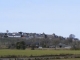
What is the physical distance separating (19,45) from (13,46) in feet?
37.9

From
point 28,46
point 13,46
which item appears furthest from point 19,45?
point 28,46

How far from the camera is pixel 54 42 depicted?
159 meters

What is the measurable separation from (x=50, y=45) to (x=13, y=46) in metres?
34.4

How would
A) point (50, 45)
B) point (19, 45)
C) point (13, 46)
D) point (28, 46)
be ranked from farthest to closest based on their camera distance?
point (50, 45)
point (28, 46)
point (13, 46)
point (19, 45)

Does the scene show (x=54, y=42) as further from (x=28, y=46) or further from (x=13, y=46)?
(x=13, y=46)

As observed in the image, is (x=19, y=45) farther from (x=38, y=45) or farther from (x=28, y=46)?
(x=38, y=45)

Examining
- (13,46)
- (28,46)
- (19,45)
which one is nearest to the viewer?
(19,45)

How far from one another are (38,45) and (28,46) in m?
9.68

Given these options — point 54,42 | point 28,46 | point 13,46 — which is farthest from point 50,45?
point 13,46

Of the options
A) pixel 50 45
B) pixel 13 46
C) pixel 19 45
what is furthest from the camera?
pixel 50 45

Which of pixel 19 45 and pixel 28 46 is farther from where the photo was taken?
pixel 28 46

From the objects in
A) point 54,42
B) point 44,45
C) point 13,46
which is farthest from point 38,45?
point 13,46

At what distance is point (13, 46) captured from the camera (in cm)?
12650

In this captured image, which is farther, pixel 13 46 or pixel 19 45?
pixel 13 46
